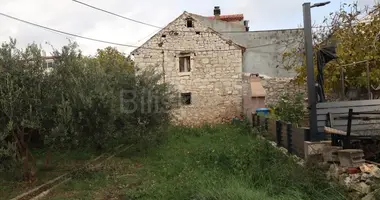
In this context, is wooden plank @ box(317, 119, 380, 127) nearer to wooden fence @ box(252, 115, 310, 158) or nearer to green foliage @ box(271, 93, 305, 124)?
wooden fence @ box(252, 115, 310, 158)

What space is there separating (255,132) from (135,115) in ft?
18.2

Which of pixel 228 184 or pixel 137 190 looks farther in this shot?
pixel 137 190

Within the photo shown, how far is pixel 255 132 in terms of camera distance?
50.0 feet

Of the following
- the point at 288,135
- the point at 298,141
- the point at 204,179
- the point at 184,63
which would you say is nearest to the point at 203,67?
the point at 184,63

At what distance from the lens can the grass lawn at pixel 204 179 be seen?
6.04 metres

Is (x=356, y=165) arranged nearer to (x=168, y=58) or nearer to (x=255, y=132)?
(x=255, y=132)

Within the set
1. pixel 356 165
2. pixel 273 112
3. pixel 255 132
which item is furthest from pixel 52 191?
pixel 273 112

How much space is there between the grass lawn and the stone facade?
8928 millimetres

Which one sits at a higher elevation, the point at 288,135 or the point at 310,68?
the point at 310,68

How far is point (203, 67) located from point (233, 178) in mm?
14351

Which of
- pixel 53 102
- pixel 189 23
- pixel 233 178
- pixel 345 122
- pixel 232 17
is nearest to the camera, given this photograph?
pixel 233 178

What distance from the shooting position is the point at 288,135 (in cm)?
985

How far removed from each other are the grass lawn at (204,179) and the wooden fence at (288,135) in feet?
1.36

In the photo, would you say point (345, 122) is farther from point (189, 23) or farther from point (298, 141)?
point (189, 23)
